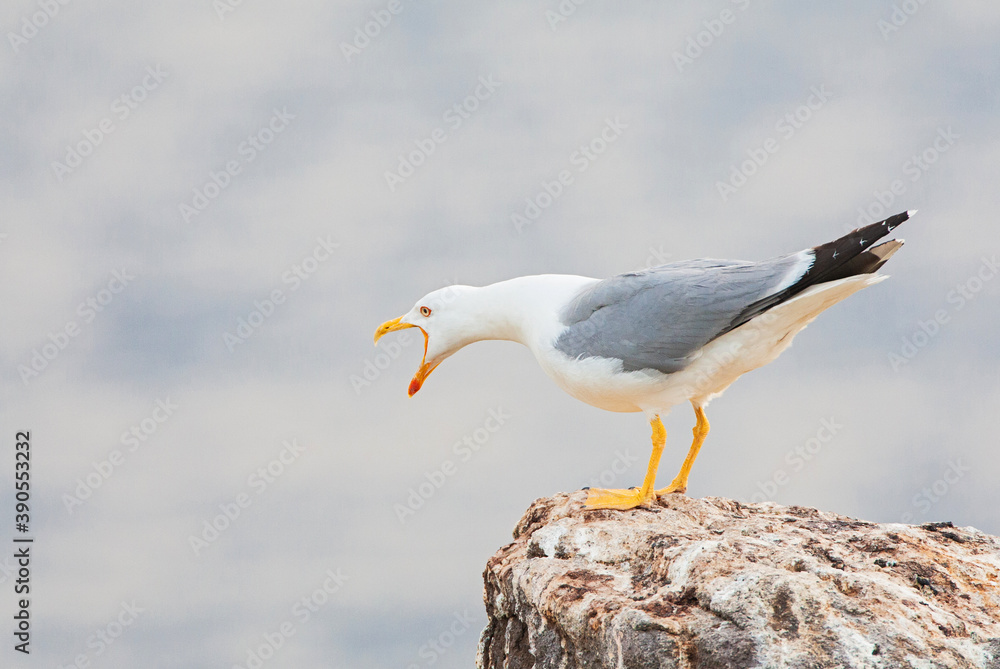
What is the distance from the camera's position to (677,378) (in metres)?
7.25

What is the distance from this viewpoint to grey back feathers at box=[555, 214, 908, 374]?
6.65m

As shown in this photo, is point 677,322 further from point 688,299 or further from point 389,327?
point 389,327

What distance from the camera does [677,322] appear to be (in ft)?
23.0

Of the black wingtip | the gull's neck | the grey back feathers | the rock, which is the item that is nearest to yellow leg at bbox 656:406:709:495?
the rock

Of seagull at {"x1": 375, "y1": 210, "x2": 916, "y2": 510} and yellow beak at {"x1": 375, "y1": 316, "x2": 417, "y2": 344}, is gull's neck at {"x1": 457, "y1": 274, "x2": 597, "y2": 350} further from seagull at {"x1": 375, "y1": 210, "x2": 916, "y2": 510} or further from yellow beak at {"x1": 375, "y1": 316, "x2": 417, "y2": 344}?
yellow beak at {"x1": 375, "y1": 316, "x2": 417, "y2": 344}

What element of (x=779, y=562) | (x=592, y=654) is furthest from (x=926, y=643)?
(x=592, y=654)

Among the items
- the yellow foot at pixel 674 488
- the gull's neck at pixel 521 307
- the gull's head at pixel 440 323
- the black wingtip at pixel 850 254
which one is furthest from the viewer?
the gull's head at pixel 440 323

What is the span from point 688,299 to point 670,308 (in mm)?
147

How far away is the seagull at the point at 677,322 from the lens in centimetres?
672

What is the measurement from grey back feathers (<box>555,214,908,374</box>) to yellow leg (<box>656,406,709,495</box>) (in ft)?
3.40

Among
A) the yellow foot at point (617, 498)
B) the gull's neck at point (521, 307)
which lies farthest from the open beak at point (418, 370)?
the yellow foot at point (617, 498)

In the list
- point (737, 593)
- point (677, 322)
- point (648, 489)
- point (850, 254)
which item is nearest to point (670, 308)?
point (677, 322)

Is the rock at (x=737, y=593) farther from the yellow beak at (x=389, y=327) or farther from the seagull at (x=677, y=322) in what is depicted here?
the yellow beak at (x=389, y=327)

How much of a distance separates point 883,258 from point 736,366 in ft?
4.32
